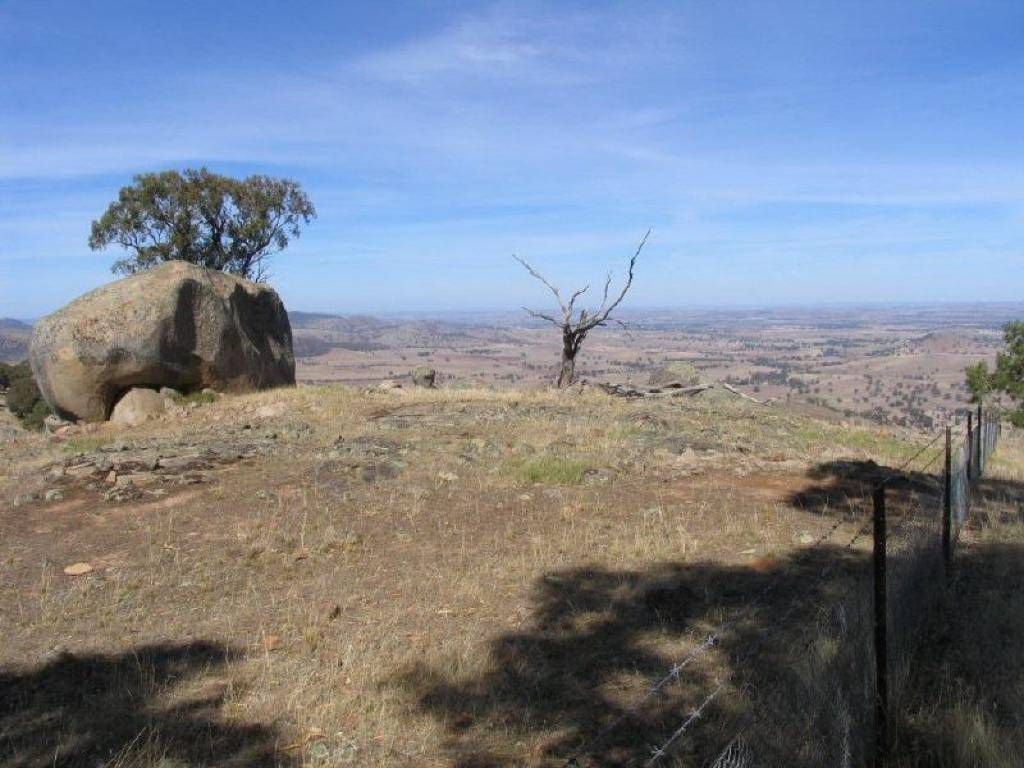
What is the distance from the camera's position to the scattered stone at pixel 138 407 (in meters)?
17.4

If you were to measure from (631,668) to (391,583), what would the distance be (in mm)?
2582

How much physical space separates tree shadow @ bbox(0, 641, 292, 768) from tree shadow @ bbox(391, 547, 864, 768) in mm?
1136

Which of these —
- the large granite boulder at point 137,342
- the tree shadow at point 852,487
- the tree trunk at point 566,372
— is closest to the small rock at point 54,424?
the large granite boulder at point 137,342

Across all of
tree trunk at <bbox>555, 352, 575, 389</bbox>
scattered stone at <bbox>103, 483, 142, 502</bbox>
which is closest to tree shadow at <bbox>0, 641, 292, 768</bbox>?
scattered stone at <bbox>103, 483, 142, 502</bbox>

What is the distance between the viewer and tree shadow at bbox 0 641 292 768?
4.31 metres

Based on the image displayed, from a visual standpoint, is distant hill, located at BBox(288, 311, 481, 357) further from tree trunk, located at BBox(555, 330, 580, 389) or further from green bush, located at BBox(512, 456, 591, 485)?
green bush, located at BBox(512, 456, 591, 485)

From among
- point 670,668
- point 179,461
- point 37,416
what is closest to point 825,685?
point 670,668

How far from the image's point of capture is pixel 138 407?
17594mm

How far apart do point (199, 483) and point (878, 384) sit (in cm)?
7004

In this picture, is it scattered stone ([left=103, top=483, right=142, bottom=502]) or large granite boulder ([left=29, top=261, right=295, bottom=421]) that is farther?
large granite boulder ([left=29, top=261, right=295, bottom=421])

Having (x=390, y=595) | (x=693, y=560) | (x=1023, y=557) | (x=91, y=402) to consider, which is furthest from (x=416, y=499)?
(x=91, y=402)

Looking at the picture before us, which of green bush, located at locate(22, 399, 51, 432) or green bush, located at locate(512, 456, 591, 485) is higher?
green bush, located at locate(512, 456, 591, 485)

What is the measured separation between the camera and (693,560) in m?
7.68

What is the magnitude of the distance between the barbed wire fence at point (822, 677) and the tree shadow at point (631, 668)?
2 centimetres
